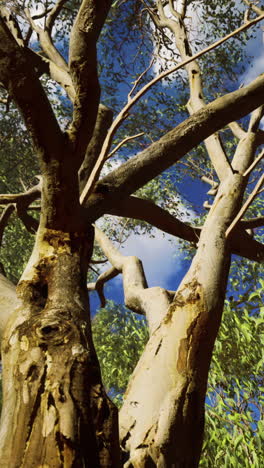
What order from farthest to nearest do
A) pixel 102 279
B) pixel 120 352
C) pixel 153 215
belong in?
pixel 120 352
pixel 102 279
pixel 153 215

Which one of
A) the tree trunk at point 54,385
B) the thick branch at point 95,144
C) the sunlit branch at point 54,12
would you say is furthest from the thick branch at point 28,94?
the sunlit branch at point 54,12

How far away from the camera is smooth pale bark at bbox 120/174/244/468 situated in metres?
1.78

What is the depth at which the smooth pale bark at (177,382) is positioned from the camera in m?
1.78

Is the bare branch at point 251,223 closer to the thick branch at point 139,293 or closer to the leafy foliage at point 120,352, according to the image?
the thick branch at point 139,293

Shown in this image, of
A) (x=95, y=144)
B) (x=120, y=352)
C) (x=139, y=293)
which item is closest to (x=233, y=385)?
(x=120, y=352)

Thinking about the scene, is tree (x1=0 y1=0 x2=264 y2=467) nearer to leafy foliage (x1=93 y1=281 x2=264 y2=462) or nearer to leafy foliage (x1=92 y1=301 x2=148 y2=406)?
leafy foliage (x1=93 y1=281 x2=264 y2=462)

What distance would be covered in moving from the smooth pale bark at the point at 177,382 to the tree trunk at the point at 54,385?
1.02 ft

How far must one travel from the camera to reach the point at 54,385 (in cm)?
150

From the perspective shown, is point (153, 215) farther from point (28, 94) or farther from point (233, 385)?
point (233, 385)

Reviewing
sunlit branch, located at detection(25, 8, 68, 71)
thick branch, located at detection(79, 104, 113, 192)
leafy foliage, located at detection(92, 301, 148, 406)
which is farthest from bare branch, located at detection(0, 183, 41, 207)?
leafy foliage, located at detection(92, 301, 148, 406)

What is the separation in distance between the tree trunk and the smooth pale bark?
311mm

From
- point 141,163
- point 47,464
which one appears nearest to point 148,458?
point 47,464

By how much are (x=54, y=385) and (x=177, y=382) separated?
0.68 m

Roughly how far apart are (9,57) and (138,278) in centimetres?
221
